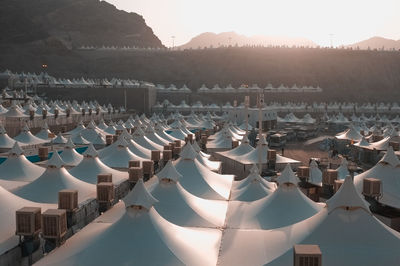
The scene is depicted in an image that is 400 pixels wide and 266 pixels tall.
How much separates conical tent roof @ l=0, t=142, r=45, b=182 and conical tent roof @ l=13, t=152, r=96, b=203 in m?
3.27

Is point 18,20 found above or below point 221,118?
above

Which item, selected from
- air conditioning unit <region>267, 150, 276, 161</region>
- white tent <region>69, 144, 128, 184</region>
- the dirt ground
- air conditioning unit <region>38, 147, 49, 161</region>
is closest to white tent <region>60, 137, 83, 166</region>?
air conditioning unit <region>38, 147, 49, 161</region>

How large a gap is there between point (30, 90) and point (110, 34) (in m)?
64.8

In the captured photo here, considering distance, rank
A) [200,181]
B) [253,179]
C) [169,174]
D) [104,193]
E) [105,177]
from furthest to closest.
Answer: [200,181]
[253,179]
[105,177]
[169,174]
[104,193]

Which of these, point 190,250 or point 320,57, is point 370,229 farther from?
point 320,57

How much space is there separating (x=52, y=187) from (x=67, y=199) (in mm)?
4043

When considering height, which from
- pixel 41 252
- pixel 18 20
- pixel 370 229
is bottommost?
pixel 41 252

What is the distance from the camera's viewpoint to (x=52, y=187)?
14914 mm

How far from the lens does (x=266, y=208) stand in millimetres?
12797

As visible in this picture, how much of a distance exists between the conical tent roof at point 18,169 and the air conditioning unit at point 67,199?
7.62 metres

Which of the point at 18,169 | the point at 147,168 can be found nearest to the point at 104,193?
the point at 147,168

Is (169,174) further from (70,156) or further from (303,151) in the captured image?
(303,151)

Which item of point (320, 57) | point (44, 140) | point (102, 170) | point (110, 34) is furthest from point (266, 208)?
point (110, 34)

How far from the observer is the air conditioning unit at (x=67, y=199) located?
11.1 m
